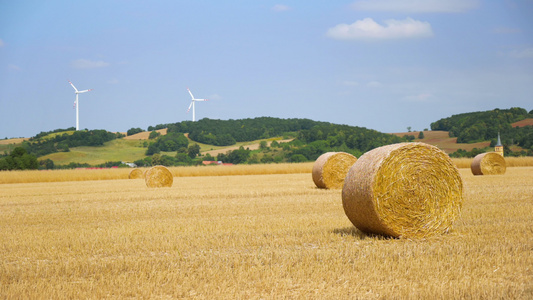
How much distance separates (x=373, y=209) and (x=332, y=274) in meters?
2.58

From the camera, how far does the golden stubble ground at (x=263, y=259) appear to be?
226 inches

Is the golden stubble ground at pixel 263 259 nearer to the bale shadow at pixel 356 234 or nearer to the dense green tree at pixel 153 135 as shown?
the bale shadow at pixel 356 234

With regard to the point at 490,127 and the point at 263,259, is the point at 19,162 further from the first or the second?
the point at 490,127

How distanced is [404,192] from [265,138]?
81.7 metres

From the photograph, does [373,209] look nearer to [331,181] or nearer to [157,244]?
[157,244]

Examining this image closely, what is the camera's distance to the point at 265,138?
90625mm

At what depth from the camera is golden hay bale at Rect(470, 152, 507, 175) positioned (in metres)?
27.7

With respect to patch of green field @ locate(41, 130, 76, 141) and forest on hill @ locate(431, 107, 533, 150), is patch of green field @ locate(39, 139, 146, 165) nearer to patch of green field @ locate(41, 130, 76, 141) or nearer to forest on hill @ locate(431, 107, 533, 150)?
patch of green field @ locate(41, 130, 76, 141)

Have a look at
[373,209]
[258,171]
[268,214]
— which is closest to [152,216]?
[268,214]

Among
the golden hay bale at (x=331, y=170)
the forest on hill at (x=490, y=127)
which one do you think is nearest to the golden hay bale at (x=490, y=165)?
the golden hay bale at (x=331, y=170)

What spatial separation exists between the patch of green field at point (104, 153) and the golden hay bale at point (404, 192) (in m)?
65.7

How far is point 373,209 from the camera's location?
28.2 feet

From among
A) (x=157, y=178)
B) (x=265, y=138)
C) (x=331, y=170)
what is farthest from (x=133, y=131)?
(x=331, y=170)

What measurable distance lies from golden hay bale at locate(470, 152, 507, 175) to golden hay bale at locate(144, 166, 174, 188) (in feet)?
51.3
